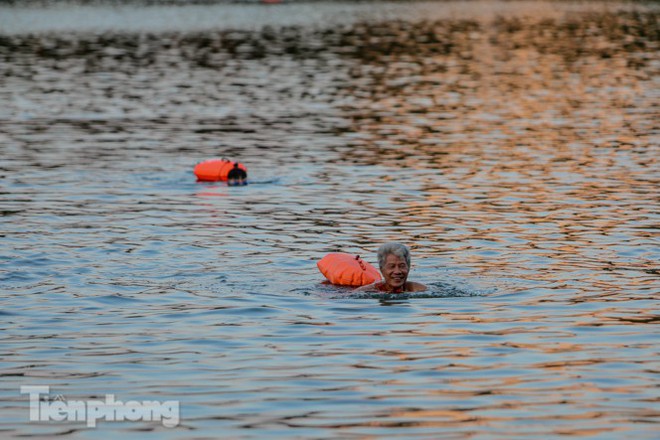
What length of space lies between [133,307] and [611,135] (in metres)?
20.4

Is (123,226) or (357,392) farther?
(123,226)

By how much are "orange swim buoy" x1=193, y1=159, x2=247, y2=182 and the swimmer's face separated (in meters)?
11.1

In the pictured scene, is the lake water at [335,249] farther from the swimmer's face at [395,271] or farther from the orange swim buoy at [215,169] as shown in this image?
the orange swim buoy at [215,169]

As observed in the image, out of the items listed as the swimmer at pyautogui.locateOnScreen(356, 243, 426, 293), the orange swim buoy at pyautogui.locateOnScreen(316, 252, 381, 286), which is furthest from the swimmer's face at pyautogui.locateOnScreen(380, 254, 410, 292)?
the orange swim buoy at pyautogui.locateOnScreen(316, 252, 381, 286)

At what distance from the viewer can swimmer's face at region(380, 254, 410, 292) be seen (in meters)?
17.5

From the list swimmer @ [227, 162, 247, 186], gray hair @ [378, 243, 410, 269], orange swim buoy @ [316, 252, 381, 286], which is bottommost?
swimmer @ [227, 162, 247, 186]

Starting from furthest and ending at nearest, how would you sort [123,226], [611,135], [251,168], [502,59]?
[502,59]
[611,135]
[251,168]
[123,226]

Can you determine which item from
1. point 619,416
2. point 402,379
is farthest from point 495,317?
point 619,416

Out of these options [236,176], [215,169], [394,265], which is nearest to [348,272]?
[394,265]

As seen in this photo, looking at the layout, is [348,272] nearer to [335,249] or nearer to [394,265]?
[394,265]

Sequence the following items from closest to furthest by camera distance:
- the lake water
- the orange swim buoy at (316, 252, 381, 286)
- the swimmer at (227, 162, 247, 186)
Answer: the lake water → the orange swim buoy at (316, 252, 381, 286) → the swimmer at (227, 162, 247, 186)

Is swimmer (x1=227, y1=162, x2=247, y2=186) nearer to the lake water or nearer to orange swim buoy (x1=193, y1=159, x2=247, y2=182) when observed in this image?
orange swim buoy (x1=193, y1=159, x2=247, y2=182)

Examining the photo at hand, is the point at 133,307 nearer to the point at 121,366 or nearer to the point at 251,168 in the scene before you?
the point at 121,366

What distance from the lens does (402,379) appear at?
14.0 meters
